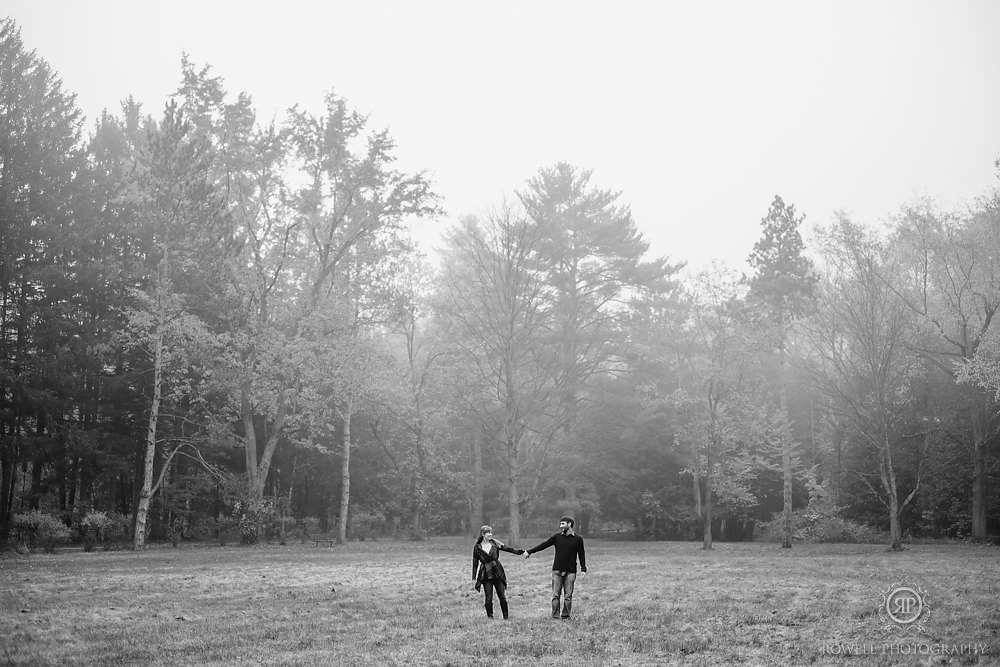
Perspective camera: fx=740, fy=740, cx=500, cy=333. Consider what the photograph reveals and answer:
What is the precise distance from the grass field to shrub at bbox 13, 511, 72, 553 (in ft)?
37.5

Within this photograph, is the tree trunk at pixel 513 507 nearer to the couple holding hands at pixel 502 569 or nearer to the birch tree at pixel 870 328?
the birch tree at pixel 870 328

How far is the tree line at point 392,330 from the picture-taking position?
111ft

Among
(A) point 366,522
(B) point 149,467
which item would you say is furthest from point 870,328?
(A) point 366,522

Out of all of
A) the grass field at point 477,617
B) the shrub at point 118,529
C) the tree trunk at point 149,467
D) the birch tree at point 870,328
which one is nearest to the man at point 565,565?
the grass field at point 477,617

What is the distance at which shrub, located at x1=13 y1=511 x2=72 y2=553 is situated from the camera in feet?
107

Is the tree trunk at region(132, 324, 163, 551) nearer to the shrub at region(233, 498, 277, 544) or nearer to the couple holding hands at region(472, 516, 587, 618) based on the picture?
the shrub at region(233, 498, 277, 544)

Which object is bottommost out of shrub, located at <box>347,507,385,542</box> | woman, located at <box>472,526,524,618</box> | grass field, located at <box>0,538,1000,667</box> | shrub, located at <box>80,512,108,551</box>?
shrub, located at <box>347,507,385,542</box>

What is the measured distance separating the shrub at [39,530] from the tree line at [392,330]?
67cm

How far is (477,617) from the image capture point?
14211 millimetres

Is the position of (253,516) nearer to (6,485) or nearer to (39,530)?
(39,530)

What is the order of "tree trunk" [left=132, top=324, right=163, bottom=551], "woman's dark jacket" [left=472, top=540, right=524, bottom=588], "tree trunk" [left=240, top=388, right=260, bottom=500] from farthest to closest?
"tree trunk" [left=240, top=388, right=260, bottom=500]
"tree trunk" [left=132, top=324, right=163, bottom=551]
"woman's dark jacket" [left=472, top=540, right=524, bottom=588]

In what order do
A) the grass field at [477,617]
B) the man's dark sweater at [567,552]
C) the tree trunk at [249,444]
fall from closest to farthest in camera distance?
the grass field at [477,617]
the man's dark sweater at [567,552]
the tree trunk at [249,444]

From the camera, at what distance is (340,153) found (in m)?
37.7

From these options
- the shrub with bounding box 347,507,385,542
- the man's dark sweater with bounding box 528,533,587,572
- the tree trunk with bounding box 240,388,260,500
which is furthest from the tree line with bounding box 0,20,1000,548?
the man's dark sweater with bounding box 528,533,587,572
